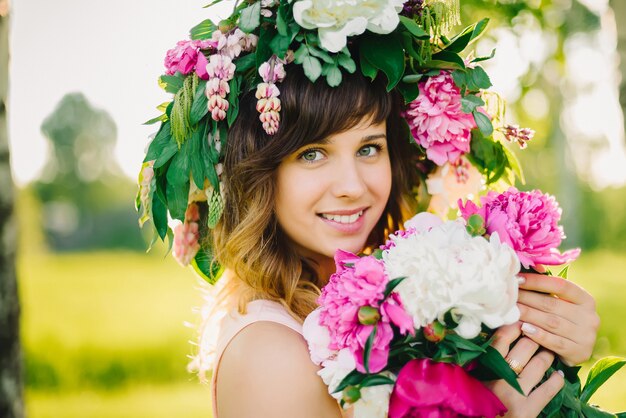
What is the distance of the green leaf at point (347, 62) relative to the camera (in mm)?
2576

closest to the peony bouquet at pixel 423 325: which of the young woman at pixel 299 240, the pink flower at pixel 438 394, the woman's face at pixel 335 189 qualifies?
the pink flower at pixel 438 394

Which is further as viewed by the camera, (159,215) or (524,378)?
(159,215)

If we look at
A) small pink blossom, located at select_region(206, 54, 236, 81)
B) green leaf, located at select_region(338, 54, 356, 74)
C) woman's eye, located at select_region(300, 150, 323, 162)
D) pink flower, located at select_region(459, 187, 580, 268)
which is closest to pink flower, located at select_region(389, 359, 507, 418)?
pink flower, located at select_region(459, 187, 580, 268)

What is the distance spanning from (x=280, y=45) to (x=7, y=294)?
171cm

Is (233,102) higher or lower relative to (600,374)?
higher

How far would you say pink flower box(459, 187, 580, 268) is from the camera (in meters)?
2.18

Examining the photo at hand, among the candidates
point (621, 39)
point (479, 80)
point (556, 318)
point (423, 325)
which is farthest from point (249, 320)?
point (621, 39)

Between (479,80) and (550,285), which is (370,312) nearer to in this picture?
(550,285)

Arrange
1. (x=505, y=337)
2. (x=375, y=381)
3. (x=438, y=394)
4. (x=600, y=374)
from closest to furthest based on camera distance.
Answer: (x=438, y=394) < (x=375, y=381) < (x=505, y=337) < (x=600, y=374)

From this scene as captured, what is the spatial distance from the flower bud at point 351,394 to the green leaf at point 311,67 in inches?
45.1

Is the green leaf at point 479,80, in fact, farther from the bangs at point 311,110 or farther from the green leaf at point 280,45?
the green leaf at point 280,45

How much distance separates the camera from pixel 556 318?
7.50 ft

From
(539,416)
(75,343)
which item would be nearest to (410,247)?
(539,416)

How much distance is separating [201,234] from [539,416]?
62.2 inches
